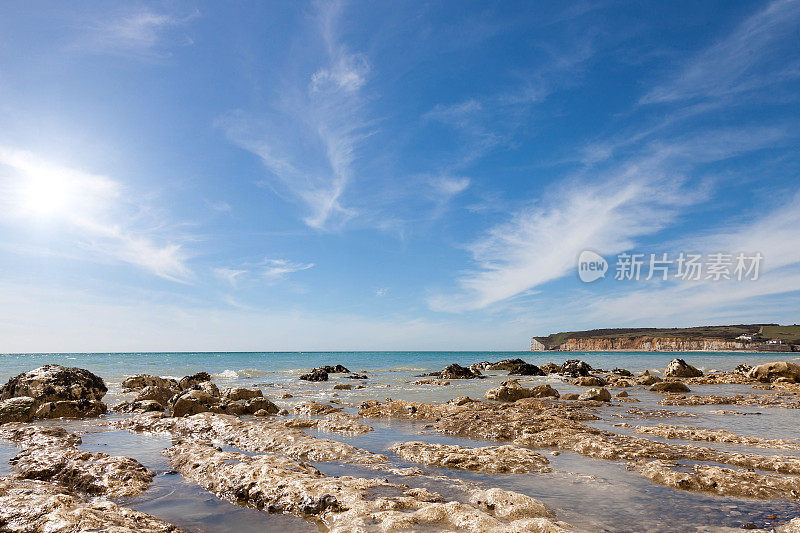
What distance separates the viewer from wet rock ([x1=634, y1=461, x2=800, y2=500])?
6762 millimetres

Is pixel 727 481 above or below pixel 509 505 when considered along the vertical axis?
below

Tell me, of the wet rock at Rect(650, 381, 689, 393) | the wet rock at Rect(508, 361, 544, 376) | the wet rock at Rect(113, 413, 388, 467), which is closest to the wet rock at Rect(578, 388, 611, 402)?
the wet rock at Rect(650, 381, 689, 393)

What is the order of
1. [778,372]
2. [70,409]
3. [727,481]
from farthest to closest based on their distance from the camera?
1. [778,372]
2. [70,409]
3. [727,481]

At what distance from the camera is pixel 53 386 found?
1941 cm

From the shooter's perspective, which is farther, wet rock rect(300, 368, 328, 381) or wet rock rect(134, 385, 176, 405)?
wet rock rect(300, 368, 328, 381)

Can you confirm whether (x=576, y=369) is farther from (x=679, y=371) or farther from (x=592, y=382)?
(x=592, y=382)

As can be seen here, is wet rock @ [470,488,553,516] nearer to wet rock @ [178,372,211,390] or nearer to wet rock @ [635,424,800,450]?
wet rock @ [635,424,800,450]

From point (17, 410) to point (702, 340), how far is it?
196 m

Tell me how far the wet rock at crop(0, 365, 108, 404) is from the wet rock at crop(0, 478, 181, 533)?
55.3 ft

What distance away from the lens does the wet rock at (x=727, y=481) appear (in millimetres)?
6762

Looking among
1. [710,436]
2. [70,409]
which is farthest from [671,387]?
[70,409]

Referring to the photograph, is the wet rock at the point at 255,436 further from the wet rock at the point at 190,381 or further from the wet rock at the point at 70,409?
the wet rock at the point at 190,381

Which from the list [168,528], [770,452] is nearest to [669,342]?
[770,452]

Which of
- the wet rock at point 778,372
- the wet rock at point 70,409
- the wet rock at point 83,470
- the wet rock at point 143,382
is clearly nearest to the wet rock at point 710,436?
the wet rock at point 83,470
